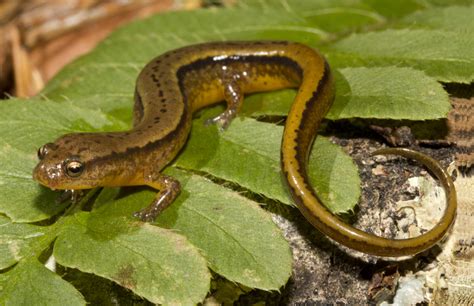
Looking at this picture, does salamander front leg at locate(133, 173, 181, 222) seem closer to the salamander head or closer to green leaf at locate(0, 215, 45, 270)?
the salamander head

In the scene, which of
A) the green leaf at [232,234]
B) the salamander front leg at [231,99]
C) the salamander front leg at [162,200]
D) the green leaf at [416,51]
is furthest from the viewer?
the salamander front leg at [231,99]

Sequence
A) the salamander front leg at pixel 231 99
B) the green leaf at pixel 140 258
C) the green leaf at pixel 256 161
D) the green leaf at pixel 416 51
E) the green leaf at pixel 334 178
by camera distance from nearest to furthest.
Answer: the green leaf at pixel 140 258 < the green leaf at pixel 334 178 < the green leaf at pixel 256 161 < the green leaf at pixel 416 51 < the salamander front leg at pixel 231 99

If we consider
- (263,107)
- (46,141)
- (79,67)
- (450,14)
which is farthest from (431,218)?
(79,67)

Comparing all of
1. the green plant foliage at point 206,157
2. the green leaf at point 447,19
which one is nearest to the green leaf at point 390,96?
the green plant foliage at point 206,157

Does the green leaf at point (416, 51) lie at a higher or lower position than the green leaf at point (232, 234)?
higher

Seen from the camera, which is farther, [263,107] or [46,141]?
[263,107]

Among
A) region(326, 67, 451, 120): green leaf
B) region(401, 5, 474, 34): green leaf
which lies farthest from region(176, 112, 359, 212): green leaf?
region(401, 5, 474, 34): green leaf

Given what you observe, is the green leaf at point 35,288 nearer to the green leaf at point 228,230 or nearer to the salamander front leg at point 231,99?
the green leaf at point 228,230

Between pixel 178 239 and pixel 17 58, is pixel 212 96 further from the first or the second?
pixel 17 58
